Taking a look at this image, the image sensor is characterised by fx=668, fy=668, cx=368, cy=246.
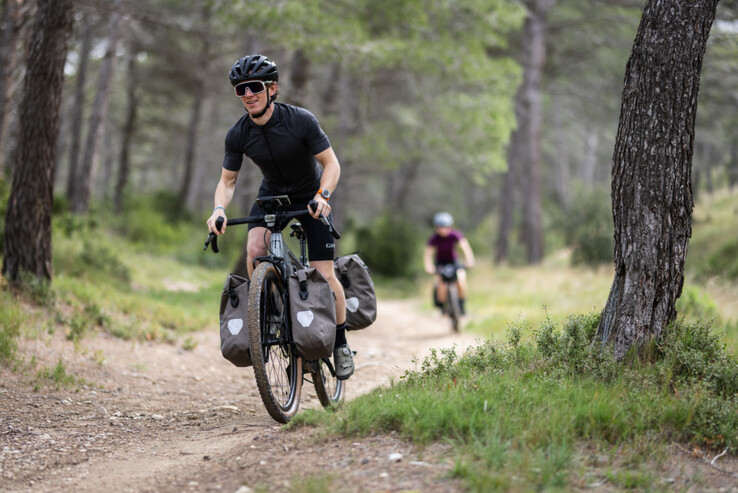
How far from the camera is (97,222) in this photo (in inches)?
516

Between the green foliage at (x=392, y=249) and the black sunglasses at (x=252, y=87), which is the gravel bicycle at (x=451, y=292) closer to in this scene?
the black sunglasses at (x=252, y=87)

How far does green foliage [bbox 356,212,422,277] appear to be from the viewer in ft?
63.6

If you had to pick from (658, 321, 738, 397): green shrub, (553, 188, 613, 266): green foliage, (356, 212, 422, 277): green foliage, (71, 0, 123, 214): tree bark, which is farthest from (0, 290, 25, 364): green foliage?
(553, 188, 613, 266): green foliage

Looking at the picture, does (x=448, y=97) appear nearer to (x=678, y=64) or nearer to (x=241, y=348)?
(x=678, y=64)

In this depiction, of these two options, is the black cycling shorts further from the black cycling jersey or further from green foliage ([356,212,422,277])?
green foliage ([356,212,422,277])

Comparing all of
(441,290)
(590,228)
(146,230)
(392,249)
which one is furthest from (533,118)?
(146,230)

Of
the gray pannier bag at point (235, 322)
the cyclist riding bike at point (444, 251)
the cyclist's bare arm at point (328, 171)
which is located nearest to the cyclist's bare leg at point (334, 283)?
the cyclist's bare arm at point (328, 171)

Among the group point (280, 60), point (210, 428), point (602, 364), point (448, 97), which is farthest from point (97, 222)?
point (602, 364)

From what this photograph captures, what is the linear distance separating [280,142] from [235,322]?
4.27ft

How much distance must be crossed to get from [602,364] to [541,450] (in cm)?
138

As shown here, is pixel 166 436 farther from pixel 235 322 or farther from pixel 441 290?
pixel 441 290

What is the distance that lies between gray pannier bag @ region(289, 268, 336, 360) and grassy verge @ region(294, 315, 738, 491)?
1.50 feet

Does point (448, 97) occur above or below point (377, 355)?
above

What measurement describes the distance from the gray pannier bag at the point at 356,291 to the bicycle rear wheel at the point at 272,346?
2.32 feet
